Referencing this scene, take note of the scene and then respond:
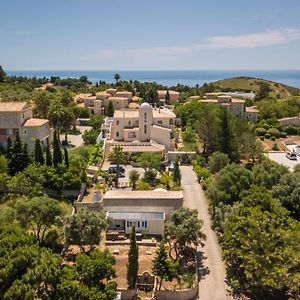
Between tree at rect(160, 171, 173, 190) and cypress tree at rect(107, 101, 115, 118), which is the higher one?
cypress tree at rect(107, 101, 115, 118)

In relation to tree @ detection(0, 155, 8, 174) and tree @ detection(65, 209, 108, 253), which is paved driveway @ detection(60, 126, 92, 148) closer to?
tree @ detection(0, 155, 8, 174)

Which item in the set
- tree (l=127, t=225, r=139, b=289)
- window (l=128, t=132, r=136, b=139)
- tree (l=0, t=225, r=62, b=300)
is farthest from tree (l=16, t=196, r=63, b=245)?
window (l=128, t=132, r=136, b=139)

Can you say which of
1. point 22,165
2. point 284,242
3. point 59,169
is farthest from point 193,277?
point 22,165

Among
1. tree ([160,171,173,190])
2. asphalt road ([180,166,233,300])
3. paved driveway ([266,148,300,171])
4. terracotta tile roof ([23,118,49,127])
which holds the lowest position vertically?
asphalt road ([180,166,233,300])

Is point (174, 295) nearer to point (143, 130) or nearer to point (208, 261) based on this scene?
point (208, 261)

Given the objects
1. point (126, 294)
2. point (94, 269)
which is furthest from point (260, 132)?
point (94, 269)

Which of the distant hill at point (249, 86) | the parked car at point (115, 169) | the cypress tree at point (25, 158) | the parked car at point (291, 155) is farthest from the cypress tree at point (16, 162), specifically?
the distant hill at point (249, 86)
